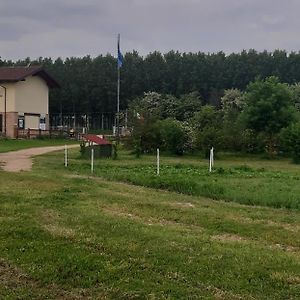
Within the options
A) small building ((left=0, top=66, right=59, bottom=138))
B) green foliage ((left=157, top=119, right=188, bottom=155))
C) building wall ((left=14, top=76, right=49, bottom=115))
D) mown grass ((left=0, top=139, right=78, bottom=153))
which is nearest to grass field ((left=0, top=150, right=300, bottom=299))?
green foliage ((left=157, top=119, right=188, bottom=155))

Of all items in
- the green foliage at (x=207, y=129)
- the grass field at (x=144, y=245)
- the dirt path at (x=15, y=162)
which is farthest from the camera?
the green foliage at (x=207, y=129)

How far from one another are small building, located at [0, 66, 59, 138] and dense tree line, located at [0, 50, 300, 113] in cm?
2314

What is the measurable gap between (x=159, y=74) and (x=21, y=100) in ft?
120

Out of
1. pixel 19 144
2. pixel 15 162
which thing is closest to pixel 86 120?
pixel 19 144

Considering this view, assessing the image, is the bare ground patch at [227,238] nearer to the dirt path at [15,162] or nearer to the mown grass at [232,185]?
the mown grass at [232,185]

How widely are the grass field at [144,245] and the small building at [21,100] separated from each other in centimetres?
4291

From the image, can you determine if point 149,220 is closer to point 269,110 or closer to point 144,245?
point 144,245

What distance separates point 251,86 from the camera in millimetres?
39000

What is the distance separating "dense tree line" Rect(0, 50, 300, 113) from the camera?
279 ft

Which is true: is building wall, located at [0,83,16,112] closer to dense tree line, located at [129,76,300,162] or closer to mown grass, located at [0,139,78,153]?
mown grass, located at [0,139,78,153]

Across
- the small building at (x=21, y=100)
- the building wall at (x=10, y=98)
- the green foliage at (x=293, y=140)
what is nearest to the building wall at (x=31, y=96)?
the small building at (x=21, y=100)

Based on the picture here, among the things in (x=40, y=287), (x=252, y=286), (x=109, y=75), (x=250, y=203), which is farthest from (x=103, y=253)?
(x=109, y=75)

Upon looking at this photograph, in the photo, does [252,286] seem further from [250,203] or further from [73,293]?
[250,203]

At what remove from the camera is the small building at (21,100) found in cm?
5641
